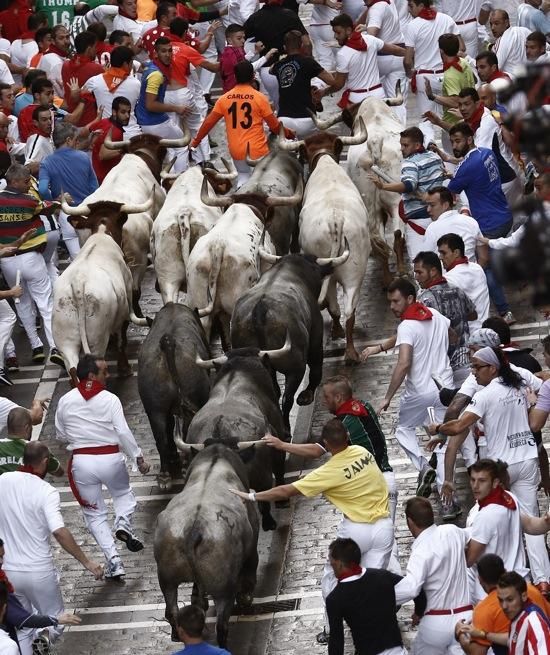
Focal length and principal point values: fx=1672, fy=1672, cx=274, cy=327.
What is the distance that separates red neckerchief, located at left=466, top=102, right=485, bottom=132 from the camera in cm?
2012

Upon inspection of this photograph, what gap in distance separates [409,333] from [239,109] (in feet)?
22.6

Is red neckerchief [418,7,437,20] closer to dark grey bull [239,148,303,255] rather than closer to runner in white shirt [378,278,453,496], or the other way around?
dark grey bull [239,148,303,255]

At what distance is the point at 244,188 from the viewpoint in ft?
66.8

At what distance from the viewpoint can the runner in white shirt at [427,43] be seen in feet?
78.3

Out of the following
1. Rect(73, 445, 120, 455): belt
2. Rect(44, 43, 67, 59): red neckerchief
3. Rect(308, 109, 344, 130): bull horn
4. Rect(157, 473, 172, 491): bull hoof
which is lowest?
Rect(157, 473, 172, 491): bull hoof

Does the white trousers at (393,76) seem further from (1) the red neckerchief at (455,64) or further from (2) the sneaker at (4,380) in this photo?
(2) the sneaker at (4,380)

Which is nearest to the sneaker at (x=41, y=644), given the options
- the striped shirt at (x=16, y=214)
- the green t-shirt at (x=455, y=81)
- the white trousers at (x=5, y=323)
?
the white trousers at (x=5, y=323)

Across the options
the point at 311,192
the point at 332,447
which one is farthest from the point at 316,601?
the point at 311,192

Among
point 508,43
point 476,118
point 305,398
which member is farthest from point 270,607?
point 508,43

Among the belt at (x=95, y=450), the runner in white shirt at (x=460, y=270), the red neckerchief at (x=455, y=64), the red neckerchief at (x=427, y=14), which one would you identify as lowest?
the belt at (x=95, y=450)

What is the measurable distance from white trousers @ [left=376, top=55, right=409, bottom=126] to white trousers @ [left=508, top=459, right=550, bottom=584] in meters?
10.9

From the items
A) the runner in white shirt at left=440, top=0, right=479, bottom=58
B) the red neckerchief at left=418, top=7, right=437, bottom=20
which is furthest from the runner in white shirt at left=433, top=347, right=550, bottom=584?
→ the runner in white shirt at left=440, top=0, right=479, bottom=58

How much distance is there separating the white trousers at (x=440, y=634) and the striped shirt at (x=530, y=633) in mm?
1353

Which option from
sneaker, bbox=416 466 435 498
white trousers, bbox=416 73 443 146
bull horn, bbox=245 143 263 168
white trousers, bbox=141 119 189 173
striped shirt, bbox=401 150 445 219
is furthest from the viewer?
white trousers, bbox=416 73 443 146
